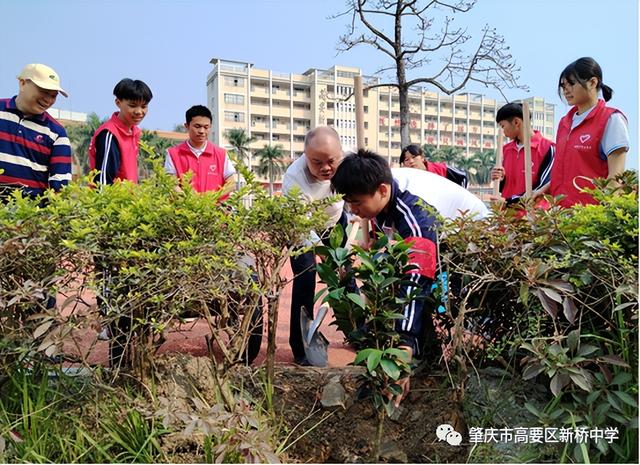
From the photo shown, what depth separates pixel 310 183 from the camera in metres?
2.97

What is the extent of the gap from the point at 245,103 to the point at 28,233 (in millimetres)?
57774

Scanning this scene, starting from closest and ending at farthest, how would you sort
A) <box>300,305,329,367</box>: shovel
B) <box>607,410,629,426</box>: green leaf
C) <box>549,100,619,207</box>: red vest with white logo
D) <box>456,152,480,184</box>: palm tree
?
<box>607,410,629,426</box>: green leaf → <box>300,305,329,367</box>: shovel → <box>549,100,619,207</box>: red vest with white logo → <box>456,152,480,184</box>: palm tree

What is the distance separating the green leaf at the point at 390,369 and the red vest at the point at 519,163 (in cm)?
293

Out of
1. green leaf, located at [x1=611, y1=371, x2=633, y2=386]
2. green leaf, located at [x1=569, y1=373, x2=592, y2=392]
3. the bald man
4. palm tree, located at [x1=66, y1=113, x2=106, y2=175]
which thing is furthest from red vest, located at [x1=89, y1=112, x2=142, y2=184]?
palm tree, located at [x1=66, y1=113, x2=106, y2=175]

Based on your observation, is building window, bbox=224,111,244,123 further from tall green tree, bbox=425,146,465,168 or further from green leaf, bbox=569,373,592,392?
green leaf, bbox=569,373,592,392

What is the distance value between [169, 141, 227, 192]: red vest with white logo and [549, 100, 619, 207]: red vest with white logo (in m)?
2.62

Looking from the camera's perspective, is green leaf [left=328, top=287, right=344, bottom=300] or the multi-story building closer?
green leaf [left=328, top=287, right=344, bottom=300]

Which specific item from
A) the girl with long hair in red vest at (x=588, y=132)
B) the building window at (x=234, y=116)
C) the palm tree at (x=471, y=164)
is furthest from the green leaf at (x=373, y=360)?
the palm tree at (x=471, y=164)

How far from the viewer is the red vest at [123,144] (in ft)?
11.7

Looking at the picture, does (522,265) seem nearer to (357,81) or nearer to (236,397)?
(236,397)

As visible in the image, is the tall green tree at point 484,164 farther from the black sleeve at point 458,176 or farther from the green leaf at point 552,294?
the green leaf at point 552,294

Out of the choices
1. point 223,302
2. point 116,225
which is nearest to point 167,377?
point 223,302

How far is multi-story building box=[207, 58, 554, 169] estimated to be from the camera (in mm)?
55031

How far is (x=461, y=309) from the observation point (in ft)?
6.09
